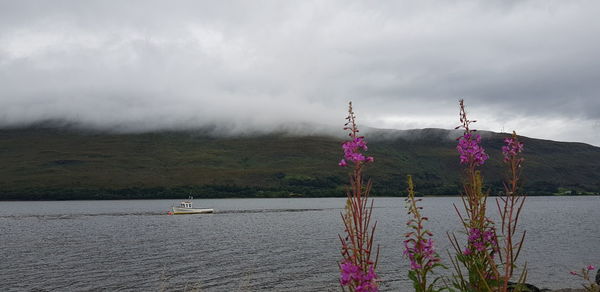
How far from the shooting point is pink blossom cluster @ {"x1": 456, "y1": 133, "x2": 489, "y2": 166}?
6406mm

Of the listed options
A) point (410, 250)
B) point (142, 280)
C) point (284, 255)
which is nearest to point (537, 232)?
point (284, 255)

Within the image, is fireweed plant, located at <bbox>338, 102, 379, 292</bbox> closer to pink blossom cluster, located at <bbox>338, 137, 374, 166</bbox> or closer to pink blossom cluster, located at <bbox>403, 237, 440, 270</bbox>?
pink blossom cluster, located at <bbox>338, 137, 374, 166</bbox>

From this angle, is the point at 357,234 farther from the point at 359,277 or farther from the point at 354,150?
the point at 354,150

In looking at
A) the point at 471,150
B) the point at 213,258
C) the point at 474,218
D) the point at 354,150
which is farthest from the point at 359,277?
the point at 213,258

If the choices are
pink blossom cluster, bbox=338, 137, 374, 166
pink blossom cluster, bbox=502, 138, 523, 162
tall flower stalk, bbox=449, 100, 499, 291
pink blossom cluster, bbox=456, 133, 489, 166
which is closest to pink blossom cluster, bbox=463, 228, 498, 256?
tall flower stalk, bbox=449, 100, 499, 291

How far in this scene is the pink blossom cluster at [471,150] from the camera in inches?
252

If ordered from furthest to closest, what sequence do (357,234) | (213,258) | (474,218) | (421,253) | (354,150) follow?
(213,258) < (421,253) < (474,218) < (354,150) < (357,234)

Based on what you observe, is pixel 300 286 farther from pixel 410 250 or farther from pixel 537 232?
pixel 537 232

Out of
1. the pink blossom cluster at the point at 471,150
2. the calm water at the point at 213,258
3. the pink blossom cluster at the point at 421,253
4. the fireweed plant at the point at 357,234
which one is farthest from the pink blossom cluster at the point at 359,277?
the calm water at the point at 213,258

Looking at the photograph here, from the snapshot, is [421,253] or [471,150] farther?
[421,253]

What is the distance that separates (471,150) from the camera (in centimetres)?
641

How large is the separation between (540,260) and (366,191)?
182 feet

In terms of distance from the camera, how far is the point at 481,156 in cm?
644

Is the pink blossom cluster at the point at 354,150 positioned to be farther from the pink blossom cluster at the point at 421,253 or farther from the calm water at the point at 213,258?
the calm water at the point at 213,258
